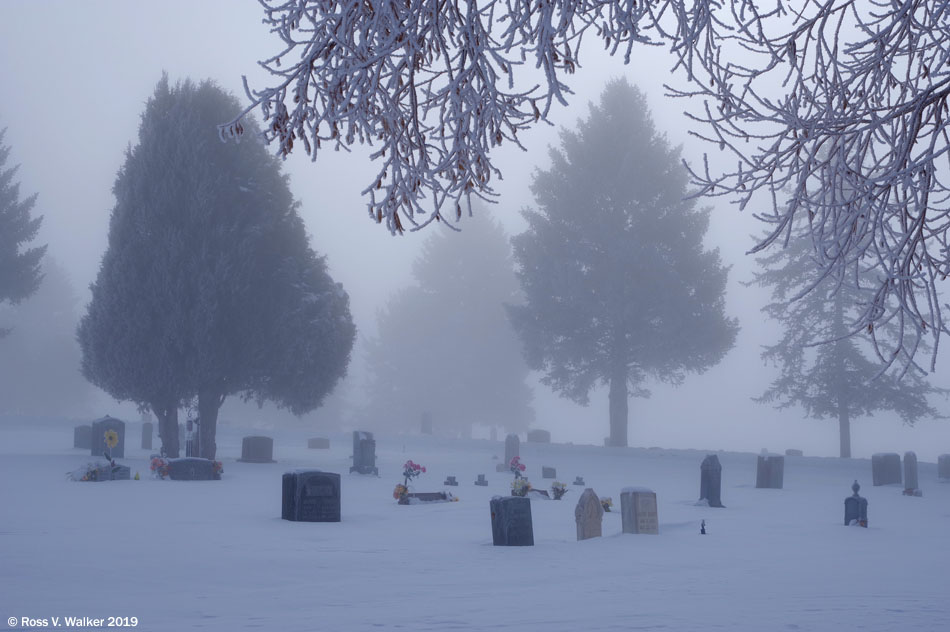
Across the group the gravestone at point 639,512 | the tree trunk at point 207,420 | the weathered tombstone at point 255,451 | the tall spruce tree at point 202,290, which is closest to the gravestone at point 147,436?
the tall spruce tree at point 202,290

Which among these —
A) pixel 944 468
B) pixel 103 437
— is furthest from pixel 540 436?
pixel 103 437

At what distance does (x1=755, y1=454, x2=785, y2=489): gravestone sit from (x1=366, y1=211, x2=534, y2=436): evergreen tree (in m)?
26.6

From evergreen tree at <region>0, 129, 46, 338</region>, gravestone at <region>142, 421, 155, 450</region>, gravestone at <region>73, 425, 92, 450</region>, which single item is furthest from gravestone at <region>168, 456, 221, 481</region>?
evergreen tree at <region>0, 129, 46, 338</region>

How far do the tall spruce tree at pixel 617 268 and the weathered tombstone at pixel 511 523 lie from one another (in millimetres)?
22025

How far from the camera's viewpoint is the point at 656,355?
33.2 m

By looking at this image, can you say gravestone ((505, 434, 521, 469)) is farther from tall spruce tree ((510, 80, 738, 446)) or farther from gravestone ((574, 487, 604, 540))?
gravestone ((574, 487, 604, 540))

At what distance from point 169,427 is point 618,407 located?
53.4ft

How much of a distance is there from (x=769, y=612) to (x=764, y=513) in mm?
9765

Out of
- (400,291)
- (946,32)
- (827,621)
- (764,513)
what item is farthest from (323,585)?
(400,291)

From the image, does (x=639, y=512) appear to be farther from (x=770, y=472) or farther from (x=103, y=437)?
(x=103, y=437)

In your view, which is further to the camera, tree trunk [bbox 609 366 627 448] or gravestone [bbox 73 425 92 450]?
tree trunk [bbox 609 366 627 448]

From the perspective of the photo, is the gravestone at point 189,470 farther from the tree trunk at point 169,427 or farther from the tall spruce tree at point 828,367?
the tall spruce tree at point 828,367

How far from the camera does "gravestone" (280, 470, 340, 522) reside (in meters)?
12.8

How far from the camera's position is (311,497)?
1291 cm
